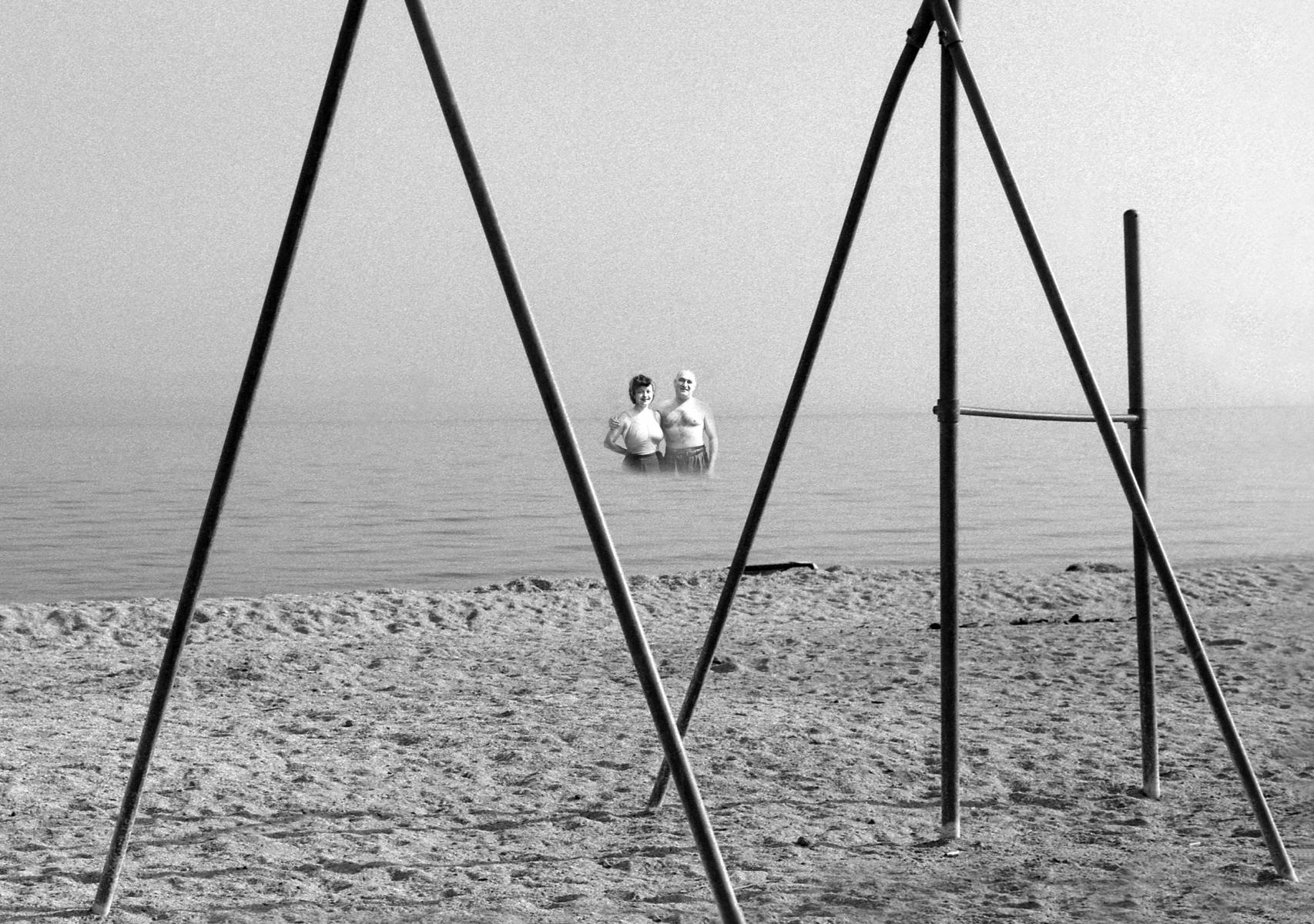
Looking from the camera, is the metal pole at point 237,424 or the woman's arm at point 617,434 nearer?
the metal pole at point 237,424

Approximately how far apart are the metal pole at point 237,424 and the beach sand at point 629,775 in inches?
10.1

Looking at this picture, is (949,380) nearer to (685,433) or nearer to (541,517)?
(685,433)

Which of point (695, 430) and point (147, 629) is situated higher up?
point (695, 430)

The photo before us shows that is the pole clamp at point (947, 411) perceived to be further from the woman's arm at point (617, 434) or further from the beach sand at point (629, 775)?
the woman's arm at point (617, 434)

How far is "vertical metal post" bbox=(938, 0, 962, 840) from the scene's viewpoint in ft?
11.4

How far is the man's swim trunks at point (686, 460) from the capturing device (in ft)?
37.2

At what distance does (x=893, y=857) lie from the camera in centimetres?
360

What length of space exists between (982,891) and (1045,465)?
100 ft

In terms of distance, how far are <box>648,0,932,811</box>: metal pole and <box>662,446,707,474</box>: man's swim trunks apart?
24.5 ft

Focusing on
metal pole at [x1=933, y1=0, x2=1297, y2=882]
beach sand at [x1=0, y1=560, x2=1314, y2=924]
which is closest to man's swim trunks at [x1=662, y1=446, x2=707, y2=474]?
beach sand at [x1=0, y1=560, x2=1314, y2=924]

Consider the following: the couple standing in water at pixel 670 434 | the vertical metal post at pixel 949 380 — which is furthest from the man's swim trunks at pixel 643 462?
the vertical metal post at pixel 949 380

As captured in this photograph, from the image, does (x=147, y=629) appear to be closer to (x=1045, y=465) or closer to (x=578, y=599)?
(x=578, y=599)

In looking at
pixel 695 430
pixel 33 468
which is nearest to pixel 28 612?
pixel 695 430

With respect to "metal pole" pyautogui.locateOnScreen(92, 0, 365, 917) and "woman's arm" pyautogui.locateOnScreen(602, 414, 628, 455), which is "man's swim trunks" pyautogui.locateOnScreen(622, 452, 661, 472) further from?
"metal pole" pyautogui.locateOnScreen(92, 0, 365, 917)
